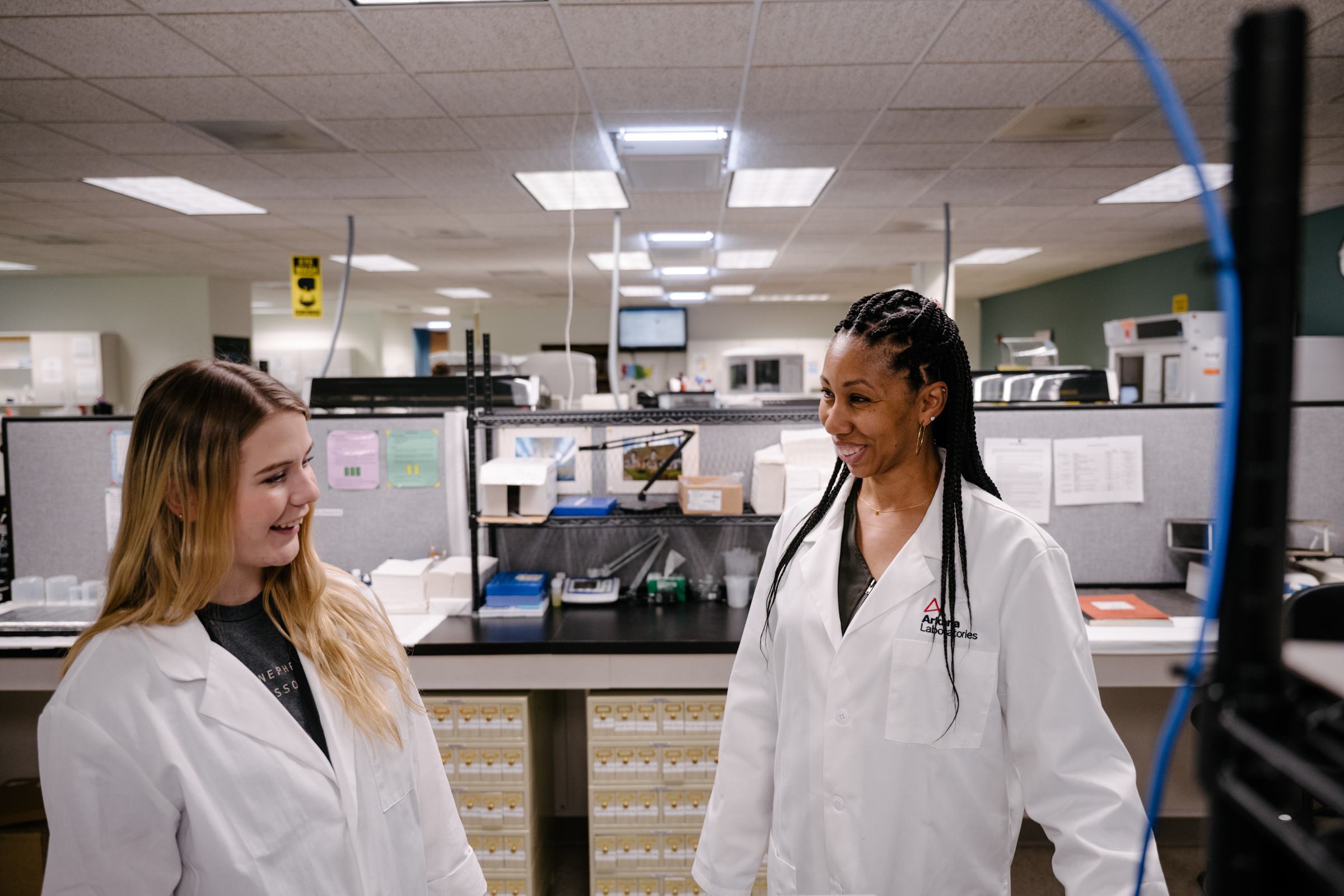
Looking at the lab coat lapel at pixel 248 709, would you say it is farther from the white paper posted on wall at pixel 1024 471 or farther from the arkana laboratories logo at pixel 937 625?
the white paper posted on wall at pixel 1024 471

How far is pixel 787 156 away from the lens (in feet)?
13.0

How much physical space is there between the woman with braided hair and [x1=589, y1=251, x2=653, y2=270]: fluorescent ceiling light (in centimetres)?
598

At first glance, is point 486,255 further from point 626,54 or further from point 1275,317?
point 1275,317

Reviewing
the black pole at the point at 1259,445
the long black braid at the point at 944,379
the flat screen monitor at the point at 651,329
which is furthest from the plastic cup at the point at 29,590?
the flat screen monitor at the point at 651,329

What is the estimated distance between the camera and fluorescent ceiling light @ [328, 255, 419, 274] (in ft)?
23.3

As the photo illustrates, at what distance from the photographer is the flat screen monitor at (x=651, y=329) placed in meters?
11.4

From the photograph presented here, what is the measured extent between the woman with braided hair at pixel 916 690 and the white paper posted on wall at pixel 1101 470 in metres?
1.41

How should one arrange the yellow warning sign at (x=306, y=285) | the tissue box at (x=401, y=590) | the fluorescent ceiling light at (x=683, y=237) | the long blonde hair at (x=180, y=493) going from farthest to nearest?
the fluorescent ceiling light at (x=683, y=237), the yellow warning sign at (x=306, y=285), the tissue box at (x=401, y=590), the long blonde hair at (x=180, y=493)

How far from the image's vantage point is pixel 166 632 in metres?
1.00

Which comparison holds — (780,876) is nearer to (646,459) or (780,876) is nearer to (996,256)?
(646,459)

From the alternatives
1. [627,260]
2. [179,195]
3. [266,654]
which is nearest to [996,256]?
[627,260]

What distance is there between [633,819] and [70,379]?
848 centimetres

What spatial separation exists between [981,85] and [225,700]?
3333 mm

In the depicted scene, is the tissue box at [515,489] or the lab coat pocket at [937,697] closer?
the lab coat pocket at [937,697]
